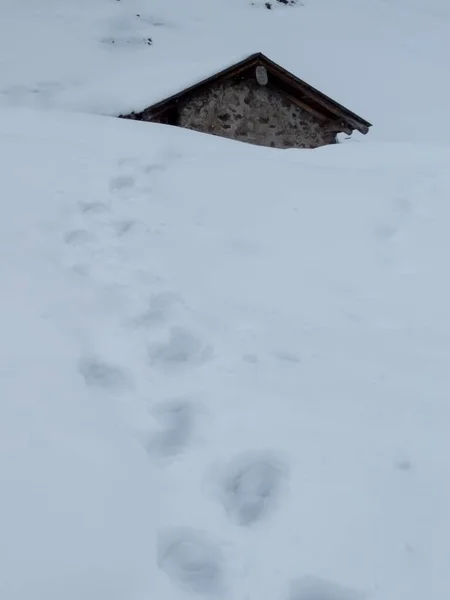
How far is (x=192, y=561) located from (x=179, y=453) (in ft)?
1.61

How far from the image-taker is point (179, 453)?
262 cm

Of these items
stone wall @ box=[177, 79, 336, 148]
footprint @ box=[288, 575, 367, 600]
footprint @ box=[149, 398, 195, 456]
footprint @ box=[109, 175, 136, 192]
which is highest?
footprint @ box=[288, 575, 367, 600]

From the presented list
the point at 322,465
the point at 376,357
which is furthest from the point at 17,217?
the point at 322,465

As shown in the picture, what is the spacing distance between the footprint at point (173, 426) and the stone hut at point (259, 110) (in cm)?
588

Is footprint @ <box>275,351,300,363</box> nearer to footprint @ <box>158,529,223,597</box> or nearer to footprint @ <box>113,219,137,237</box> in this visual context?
footprint @ <box>158,529,223,597</box>

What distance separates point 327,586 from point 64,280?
216cm

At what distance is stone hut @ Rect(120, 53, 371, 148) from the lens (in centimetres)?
842

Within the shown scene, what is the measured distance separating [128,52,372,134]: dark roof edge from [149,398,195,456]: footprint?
5807mm

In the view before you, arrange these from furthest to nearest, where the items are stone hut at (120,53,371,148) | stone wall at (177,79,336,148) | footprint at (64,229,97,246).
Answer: stone wall at (177,79,336,148) → stone hut at (120,53,371,148) → footprint at (64,229,97,246)

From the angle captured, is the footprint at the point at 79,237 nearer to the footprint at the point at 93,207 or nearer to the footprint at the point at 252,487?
the footprint at the point at 93,207

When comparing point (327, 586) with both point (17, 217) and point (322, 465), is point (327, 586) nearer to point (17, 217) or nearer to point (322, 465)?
point (322, 465)

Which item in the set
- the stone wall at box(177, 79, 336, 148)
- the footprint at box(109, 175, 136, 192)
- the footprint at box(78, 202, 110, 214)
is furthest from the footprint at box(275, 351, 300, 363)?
the stone wall at box(177, 79, 336, 148)

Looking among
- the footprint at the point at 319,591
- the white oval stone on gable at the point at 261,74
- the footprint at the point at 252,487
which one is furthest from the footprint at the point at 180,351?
the white oval stone on gable at the point at 261,74

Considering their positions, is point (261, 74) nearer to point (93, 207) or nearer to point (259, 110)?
point (259, 110)
